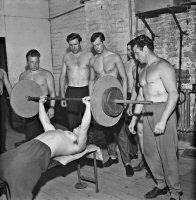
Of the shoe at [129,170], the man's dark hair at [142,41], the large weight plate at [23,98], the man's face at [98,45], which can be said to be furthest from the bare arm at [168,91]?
the large weight plate at [23,98]

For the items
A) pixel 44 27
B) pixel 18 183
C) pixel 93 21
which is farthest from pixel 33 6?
pixel 18 183

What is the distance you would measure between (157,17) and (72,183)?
3526 millimetres

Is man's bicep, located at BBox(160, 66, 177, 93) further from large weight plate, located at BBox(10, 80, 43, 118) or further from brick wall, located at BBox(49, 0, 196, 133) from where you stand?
brick wall, located at BBox(49, 0, 196, 133)

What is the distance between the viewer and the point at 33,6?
7953 millimetres

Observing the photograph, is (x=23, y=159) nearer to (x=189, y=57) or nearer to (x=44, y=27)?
(x=189, y=57)

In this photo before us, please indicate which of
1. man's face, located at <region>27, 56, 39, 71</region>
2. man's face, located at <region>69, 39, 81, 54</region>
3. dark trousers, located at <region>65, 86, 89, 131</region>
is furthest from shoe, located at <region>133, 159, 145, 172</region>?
man's face, located at <region>27, 56, 39, 71</region>

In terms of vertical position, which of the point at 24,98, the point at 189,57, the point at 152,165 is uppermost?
the point at 189,57

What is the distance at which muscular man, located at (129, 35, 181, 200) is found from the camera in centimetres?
304

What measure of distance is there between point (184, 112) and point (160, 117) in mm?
2156

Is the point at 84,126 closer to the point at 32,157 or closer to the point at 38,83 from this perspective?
Answer: the point at 32,157

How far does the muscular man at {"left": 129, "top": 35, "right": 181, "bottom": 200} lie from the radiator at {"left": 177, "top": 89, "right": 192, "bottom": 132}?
2.01 meters

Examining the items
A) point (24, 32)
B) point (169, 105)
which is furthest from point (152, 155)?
point (24, 32)

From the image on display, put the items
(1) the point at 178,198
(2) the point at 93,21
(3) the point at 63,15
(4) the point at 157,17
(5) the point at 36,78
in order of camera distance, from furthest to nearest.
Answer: (3) the point at 63,15 → (2) the point at 93,21 → (4) the point at 157,17 → (5) the point at 36,78 → (1) the point at 178,198

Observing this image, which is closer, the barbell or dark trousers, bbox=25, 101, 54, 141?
the barbell
